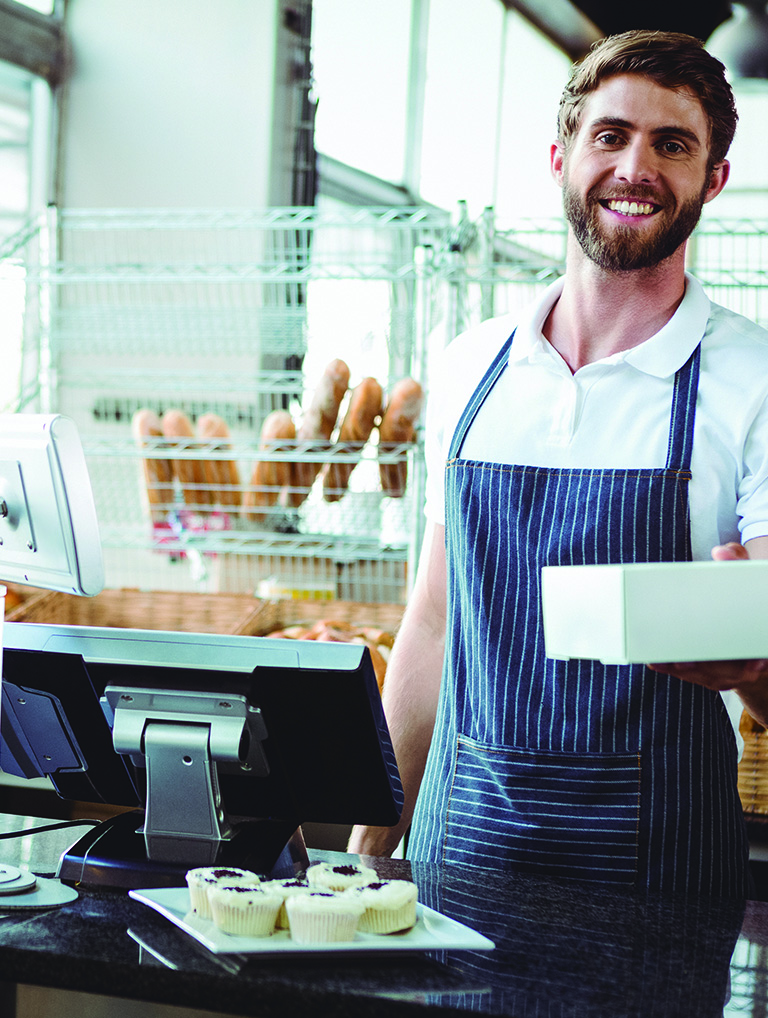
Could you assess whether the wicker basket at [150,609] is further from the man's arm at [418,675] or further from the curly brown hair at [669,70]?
the curly brown hair at [669,70]

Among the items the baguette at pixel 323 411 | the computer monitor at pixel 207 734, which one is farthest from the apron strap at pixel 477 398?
the baguette at pixel 323 411

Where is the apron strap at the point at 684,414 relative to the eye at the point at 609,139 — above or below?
below

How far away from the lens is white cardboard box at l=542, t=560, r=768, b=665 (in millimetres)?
791

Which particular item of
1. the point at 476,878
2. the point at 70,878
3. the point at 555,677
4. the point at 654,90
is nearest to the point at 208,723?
the point at 70,878

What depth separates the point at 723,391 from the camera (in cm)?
133

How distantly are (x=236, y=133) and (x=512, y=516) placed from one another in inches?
104

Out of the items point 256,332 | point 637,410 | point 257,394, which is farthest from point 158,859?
point 257,394

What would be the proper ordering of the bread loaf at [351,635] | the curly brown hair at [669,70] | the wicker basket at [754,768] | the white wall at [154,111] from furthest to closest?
the white wall at [154,111] → the bread loaf at [351,635] → the wicker basket at [754,768] → the curly brown hair at [669,70]

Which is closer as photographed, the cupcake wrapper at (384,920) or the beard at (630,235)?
the cupcake wrapper at (384,920)

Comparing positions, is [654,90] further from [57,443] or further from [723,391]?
[57,443]

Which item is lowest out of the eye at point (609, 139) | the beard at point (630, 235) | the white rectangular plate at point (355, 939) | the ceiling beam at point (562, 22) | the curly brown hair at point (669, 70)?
the white rectangular plate at point (355, 939)

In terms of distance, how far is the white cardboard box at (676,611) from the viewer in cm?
79

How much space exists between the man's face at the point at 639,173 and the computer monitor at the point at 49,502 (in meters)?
0.71

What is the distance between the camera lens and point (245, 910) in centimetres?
87
